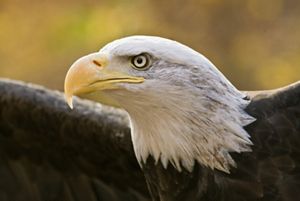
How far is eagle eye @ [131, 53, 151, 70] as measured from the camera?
5400 millimetres

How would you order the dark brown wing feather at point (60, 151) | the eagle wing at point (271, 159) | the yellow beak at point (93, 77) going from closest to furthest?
the yellow beak at point (93, 77) → the eagle wing at point (271, 159) → the dark brown wing feather at point (60, 151)

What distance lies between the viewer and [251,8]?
13.4m

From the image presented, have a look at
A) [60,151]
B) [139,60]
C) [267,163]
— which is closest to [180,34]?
[60,151]

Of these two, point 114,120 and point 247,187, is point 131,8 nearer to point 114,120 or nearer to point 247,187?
point 114,120

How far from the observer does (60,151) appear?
7227 millimetres

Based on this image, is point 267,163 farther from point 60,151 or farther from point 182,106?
point 60,151

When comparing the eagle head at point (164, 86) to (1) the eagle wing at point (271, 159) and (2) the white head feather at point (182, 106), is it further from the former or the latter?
(1) the eagle wing at point (271, 159)

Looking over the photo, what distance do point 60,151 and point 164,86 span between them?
76.8 inches

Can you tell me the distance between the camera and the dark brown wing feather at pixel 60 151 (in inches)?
271

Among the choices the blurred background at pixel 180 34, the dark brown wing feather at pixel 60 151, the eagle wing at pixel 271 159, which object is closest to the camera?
the eagle wing at pixel 271 159

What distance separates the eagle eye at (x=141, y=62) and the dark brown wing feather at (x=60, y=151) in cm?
129

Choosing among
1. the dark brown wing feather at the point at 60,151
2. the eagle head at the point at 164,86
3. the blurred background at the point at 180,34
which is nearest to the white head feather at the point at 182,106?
the eagle head at the point at 164,86

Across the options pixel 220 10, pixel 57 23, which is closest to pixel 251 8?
pixel 220 10

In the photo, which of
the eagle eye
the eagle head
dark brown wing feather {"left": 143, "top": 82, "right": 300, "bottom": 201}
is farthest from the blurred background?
the eagle eye
